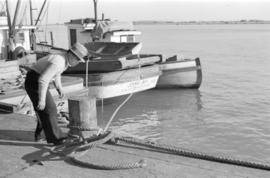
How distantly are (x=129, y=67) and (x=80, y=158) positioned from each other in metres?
8.69

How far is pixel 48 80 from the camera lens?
5.03 m

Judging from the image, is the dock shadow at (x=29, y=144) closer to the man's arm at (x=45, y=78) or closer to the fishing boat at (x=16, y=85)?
the man's arm at (x=45, y=78)

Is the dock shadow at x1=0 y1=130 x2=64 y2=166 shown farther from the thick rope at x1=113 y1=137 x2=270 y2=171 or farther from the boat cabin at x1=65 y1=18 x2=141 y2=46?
the boat cabin at x1=65 y1=18 x2=141 y2=46

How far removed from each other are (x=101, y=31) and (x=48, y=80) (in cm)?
1285

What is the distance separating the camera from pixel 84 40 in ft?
62.9

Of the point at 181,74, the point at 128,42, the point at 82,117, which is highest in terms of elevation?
the point at 128,42

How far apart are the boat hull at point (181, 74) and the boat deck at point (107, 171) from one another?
37.3ft

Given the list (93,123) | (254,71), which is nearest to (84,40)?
(254,71)

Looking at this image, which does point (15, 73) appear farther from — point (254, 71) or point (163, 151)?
point (254, 71)

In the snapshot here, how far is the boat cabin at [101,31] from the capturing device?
17.7 m

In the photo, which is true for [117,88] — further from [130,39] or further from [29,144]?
[29,144]

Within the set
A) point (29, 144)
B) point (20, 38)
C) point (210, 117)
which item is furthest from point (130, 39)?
point (29, 144)

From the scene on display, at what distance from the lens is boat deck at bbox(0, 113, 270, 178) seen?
443cm

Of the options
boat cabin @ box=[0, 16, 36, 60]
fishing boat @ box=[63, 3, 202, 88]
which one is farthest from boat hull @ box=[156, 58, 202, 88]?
boat cabin @ box=[0, 16, 36, 60]
